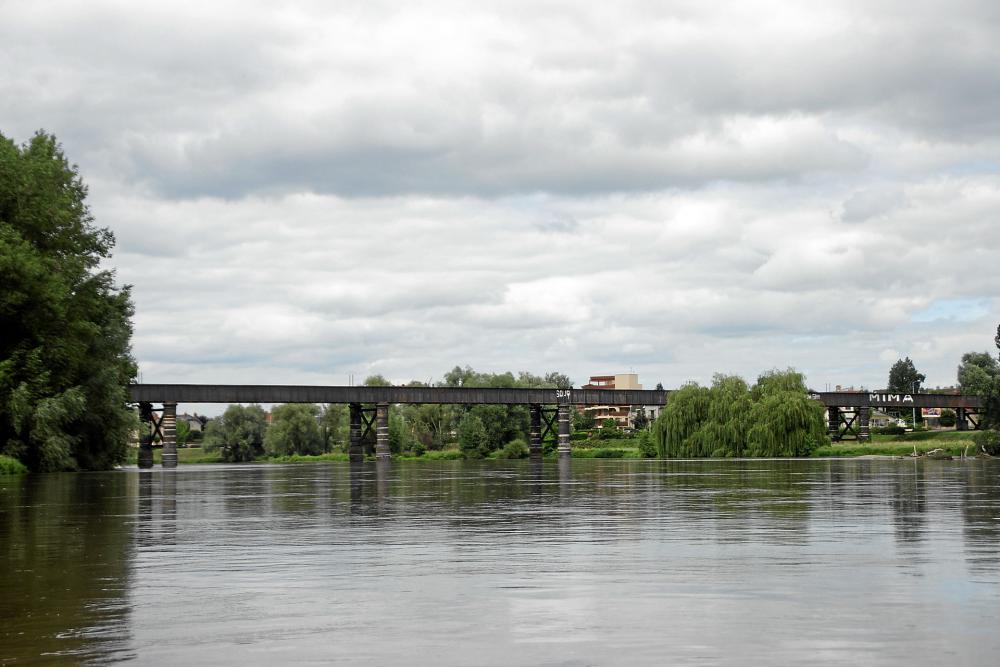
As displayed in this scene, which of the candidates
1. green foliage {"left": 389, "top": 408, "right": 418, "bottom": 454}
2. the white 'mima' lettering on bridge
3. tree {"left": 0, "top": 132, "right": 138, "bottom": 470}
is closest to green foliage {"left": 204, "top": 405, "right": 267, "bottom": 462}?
green foliage {"left": 389, "top": 408, "right": 418, "bottom": 454}

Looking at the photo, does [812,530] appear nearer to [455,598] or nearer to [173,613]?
[455,598]

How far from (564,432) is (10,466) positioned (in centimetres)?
6379

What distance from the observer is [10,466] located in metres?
48.9

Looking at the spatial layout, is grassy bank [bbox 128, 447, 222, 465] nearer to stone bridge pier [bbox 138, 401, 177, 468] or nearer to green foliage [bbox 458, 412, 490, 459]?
green foliage [bbox 458, 412, 490, 459]

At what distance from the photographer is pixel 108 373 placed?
6031 cm

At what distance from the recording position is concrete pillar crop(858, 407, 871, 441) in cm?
10469

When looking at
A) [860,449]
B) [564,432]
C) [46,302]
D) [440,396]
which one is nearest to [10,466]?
[46,302]

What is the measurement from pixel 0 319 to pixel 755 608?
4708cm

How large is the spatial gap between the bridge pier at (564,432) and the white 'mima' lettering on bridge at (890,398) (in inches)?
1240

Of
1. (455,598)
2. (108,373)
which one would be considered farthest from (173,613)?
(108,373)

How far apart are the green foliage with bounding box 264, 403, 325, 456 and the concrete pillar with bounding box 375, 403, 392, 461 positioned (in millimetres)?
48580

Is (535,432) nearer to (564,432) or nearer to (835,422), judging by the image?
(564,432)

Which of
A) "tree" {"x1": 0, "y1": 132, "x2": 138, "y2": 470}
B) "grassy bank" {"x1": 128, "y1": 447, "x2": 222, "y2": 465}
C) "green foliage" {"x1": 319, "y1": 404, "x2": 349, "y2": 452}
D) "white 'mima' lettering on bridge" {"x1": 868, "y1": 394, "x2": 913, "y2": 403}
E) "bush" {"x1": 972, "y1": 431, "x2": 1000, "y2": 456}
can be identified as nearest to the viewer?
"tree" {"x1": 0, "y1": 132, "x2": 138, "y2": 470}

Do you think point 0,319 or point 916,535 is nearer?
point 916,535
